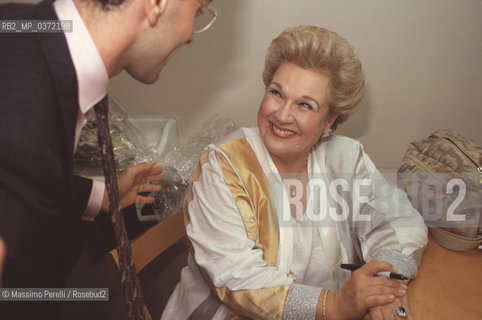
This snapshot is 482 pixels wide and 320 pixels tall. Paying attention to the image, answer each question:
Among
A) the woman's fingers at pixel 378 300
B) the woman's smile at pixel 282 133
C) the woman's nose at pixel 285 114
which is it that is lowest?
the woman's fingers at pixel 378 300

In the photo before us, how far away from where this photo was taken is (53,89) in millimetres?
665

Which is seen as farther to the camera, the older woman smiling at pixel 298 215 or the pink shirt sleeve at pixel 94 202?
the pink shirt sleeve at pixel 94 202

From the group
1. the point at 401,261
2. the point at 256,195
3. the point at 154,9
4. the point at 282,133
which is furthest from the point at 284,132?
the point at 154,9

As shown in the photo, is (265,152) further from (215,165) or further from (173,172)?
(173,172)

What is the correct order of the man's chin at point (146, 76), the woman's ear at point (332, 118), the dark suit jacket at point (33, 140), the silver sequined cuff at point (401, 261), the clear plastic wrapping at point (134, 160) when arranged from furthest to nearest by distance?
the clear plastic wrapping at point (134, 160)
the woman's ear at point (332, 118)
the silver sequined cuff at point (401, 261)
the man's chin at point (146, 76)
the dark suit jacket at point (33, 140)

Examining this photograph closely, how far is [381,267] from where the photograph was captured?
1113 millimetres

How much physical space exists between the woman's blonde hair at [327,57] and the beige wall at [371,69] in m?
0.45

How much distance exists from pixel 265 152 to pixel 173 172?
1.75 ft

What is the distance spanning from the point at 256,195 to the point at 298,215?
21 centimetres

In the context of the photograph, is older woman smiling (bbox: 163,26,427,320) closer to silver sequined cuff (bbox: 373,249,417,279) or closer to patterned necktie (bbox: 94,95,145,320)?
silver sequined cuff (bbox: 373,249,417,279)

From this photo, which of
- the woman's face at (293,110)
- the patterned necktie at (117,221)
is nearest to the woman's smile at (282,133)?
the woman's face at (293,110)

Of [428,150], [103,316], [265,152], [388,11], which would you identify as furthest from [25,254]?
[388,11]

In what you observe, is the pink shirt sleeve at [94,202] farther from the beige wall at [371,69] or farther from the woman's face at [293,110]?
the beige wall at [371,69]

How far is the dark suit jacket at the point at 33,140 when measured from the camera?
0.61 meters
